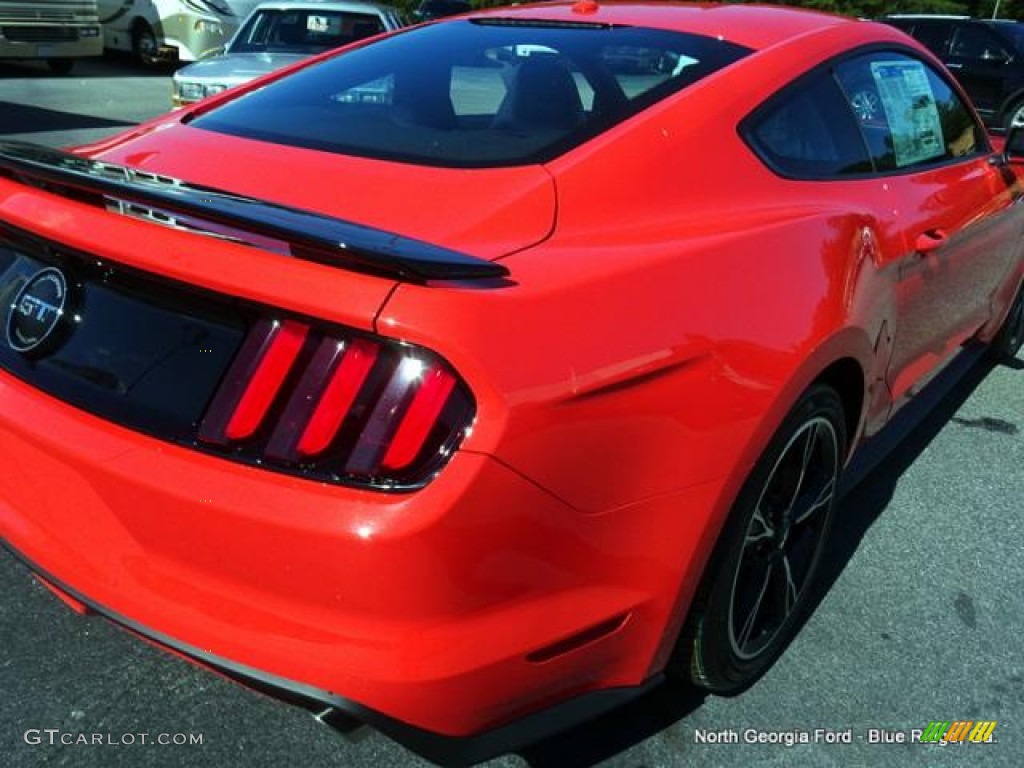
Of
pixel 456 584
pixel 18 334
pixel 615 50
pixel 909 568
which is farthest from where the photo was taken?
pixel 909 568

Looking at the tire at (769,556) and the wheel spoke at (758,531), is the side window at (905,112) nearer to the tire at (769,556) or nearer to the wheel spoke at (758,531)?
the tire at (769,556)

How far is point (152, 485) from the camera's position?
5.24 feet

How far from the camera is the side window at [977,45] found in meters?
12.0

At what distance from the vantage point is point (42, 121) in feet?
32.1

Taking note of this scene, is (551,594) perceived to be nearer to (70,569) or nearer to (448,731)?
(448,731)

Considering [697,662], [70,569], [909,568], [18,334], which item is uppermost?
[18,334]

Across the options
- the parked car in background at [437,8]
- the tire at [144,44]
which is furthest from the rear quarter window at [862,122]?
the tire at [144,44]

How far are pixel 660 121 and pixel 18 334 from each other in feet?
4.54

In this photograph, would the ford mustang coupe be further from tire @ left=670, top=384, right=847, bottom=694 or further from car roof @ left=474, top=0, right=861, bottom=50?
car roof @ left=474, top=0, right=861, bottom=50

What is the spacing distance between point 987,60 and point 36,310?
12849mm

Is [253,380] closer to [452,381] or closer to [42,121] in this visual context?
[452,381]

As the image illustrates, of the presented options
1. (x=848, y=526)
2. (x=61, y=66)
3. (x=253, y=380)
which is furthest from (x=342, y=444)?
(x=61, y=66)

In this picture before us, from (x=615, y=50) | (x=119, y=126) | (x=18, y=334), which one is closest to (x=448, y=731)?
(x=18, y=334)

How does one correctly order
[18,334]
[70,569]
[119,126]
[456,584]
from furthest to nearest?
[119,126], [18,334], [70,569], [456,584]
